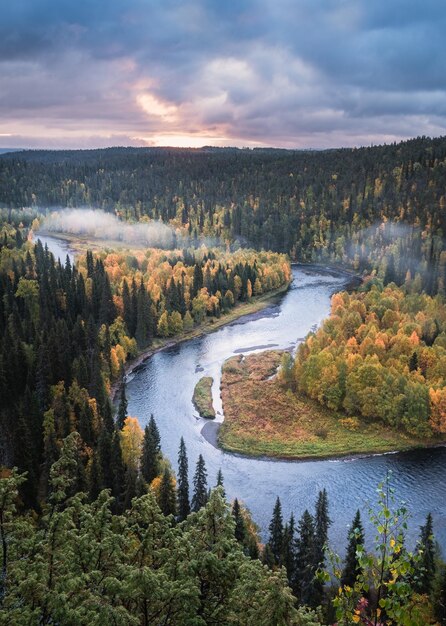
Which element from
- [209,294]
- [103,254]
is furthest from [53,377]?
[103,254]

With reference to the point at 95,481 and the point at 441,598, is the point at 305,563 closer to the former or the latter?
the point at 441,598

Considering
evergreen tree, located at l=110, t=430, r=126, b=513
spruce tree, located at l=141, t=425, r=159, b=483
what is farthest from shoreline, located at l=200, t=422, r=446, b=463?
evergreen tree, located at l=110, t=430, r=126, b=513

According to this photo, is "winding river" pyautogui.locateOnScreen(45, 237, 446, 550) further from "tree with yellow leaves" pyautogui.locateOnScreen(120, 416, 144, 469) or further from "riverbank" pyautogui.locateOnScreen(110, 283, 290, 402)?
"tree with yellow leaves" pyautogui.locateOnScreen(120, 416, 144, 469)

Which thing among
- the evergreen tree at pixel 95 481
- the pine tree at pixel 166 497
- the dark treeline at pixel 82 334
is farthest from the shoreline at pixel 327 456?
the pine tree at pixel 166 497

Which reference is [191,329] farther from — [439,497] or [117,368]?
[439,497]

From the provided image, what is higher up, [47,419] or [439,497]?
[47,419]

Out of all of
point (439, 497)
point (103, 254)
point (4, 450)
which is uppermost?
point (103, 254)
